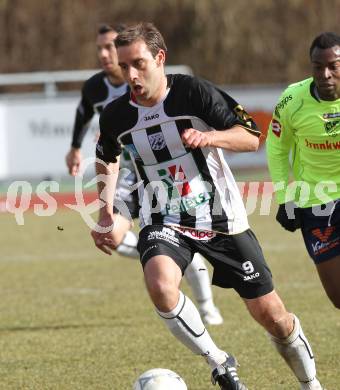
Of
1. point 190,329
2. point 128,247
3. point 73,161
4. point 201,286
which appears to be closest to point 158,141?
point 190,329

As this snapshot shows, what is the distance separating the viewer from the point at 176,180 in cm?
545

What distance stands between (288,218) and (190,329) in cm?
110

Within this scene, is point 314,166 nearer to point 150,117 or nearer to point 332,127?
point 332,127

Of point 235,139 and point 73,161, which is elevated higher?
point 235,139

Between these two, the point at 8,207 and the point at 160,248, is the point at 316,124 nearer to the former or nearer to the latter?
the point at 160,248

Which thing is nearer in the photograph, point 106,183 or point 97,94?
point 106,183

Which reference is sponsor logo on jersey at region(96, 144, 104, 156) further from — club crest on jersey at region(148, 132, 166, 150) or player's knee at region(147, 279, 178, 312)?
player's knee at region(147, 279, 178, 312)

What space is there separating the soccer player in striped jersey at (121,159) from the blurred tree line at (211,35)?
55.9 feet

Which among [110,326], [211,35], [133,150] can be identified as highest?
[133,150]

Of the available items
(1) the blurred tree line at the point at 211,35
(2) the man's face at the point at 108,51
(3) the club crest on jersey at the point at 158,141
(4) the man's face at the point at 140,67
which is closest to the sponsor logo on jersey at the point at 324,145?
(3) the club crest on jersey at the point at 158,141

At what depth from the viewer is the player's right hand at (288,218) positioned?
598 centimetres

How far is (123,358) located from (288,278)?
3.54 m

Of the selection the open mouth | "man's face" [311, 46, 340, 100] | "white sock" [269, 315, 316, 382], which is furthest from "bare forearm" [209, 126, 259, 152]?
"white sock" [269, 315, 316, 382]

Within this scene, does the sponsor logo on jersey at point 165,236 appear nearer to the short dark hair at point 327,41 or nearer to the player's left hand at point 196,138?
the player's left hand at point 196,138
